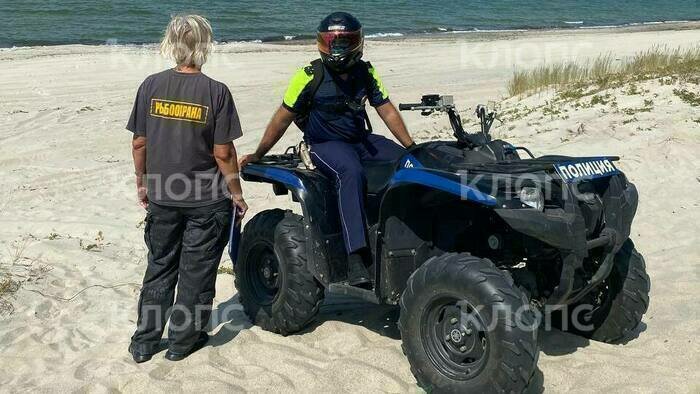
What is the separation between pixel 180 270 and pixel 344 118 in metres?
1.45

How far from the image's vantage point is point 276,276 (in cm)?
589

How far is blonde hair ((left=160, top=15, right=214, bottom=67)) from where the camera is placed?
4.91 metres

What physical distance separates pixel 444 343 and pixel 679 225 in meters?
4.17

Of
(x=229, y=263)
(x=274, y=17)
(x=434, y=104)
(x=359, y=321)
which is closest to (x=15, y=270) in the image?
(x=229, y=263)

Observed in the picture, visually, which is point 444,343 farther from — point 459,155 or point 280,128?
point 280,128

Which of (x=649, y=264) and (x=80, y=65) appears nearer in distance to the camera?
(x=649, y=264)

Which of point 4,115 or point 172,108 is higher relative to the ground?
point 172,108

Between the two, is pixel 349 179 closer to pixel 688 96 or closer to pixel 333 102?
pixel 333 102

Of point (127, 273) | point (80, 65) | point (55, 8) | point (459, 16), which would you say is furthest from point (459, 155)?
point (459, 16)

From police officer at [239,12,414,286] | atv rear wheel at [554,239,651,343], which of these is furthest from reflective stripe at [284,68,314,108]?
atv rear wheel at [554,239,651,343]

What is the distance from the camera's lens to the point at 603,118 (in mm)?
10828

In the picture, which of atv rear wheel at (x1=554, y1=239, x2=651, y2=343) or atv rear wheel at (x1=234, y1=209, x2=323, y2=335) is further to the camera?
atv rear wheel at (x1=234, y1=209, x2=323, y2=335)

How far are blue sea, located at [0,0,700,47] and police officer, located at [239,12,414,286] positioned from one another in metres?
23.9

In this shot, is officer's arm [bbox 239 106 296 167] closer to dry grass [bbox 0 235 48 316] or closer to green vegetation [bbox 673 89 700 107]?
dry grass [bbox 0 235 48 316]
